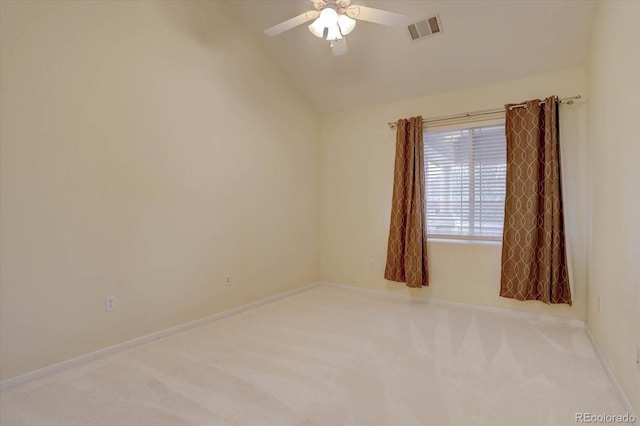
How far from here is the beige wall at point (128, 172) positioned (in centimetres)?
217

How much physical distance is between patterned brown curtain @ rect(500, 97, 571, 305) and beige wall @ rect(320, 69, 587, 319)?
163 millimetres

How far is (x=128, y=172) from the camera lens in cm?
272

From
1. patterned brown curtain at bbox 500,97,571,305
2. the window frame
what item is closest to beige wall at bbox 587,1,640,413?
patterned brown curtain at bbox 500,97,571,305

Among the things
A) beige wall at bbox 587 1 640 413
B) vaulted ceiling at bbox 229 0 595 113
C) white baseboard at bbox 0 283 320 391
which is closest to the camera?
beige wall at bbox 587 1 640 413

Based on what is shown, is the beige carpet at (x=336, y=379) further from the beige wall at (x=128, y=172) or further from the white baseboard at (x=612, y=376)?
the beige wall at (x=128, y=172)

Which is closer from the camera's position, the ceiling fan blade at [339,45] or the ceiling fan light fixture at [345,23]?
the ceiling fan light fixture at [345,23]

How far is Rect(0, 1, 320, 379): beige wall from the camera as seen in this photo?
2.17 meters

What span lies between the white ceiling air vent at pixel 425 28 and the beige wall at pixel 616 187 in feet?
4.02

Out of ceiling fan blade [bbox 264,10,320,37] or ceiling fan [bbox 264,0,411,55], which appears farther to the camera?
ceiling fan blade [bbox 264,10,320,37]

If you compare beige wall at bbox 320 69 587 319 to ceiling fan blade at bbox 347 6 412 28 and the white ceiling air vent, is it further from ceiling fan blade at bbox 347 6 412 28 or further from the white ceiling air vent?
ceiling fan blade at bbox 347 6 412 28

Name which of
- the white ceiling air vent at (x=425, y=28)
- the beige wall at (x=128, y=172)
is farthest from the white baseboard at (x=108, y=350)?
the white ceiling air vent at (x=425, y=28)

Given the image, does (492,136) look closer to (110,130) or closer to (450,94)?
(450,94)

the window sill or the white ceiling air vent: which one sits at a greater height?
the white ceiling air vent

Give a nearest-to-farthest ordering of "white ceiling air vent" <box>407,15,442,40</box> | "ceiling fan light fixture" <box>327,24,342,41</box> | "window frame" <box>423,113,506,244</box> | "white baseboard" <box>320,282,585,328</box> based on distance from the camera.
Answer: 1. "ceiling fan light fixture" <box>327,24,342,41</box>
2. "white ceiling air vent" <box>407,15,442,40</box>
3. "white baseboard" <box>320,282,585,328</box>
4. "window frame" <box>423,113,506,244</box>
